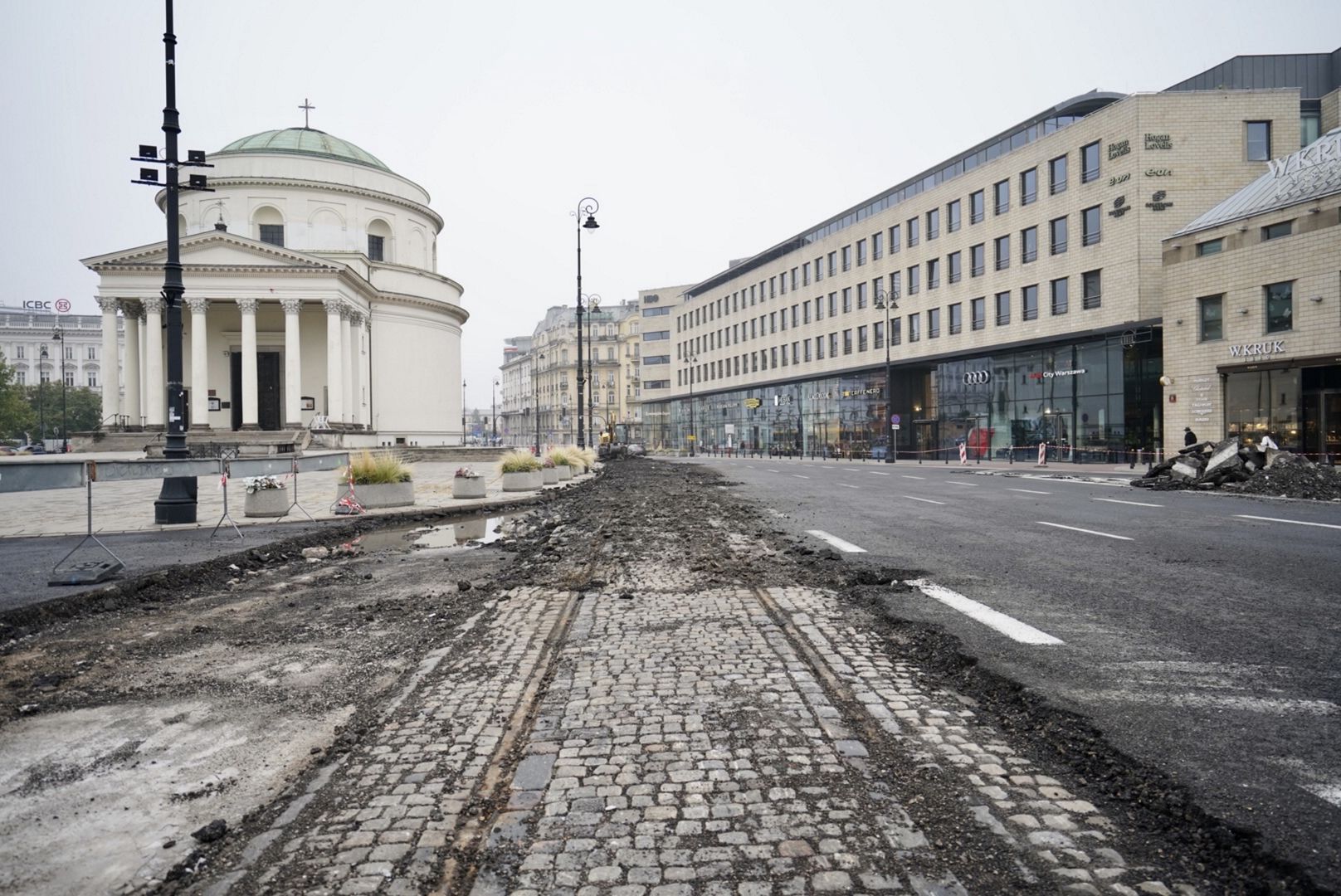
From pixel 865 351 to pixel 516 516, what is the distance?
47.4m

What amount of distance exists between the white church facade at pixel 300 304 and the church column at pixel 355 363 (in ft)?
0.60

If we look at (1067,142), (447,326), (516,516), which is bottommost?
(516,516)

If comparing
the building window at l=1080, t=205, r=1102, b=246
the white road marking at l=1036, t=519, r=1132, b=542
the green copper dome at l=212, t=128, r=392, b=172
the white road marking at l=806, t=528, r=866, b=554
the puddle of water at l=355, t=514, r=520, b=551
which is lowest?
the puddle of water at l=355, t=514, r=520, b=551

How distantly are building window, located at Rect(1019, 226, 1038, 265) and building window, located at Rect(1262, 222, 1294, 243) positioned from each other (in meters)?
13.7

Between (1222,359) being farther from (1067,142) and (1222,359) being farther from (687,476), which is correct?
(687,476)

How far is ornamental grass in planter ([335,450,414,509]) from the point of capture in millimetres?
16328

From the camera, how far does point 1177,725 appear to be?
378 centimetres

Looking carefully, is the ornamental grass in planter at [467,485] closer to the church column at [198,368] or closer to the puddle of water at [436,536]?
the puddle of water at [436,536]

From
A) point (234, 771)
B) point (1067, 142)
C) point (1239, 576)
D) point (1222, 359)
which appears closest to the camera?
point (234, 771)

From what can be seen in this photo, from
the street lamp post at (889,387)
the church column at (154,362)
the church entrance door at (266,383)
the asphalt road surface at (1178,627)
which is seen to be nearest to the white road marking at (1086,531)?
the asphalt road surface at (1178,627)

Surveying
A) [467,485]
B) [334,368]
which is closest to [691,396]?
[334,368]

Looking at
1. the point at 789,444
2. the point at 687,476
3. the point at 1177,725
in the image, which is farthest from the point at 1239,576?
the point at 789,444

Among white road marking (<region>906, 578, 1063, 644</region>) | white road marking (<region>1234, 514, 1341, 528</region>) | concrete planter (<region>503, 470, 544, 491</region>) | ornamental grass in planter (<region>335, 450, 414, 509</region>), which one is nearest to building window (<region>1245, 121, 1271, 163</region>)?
white road marking (<region>1234, 514, 1341, 528</region>)

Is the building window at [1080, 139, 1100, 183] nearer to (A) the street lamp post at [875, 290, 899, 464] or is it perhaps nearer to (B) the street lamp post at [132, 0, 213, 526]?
(A) the street lamp post at [875, 290, 899, 464]
